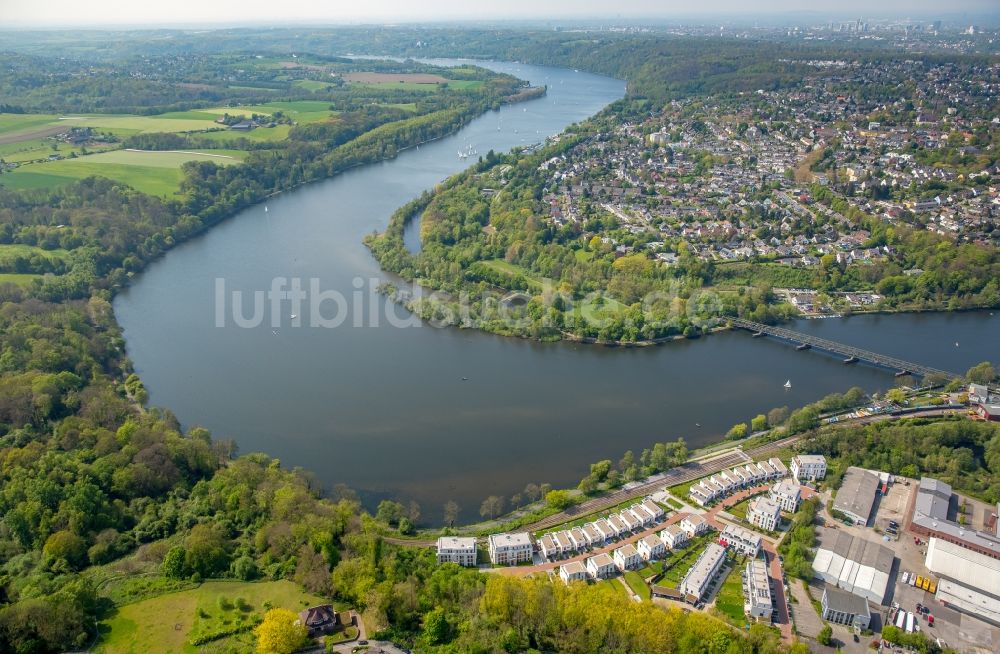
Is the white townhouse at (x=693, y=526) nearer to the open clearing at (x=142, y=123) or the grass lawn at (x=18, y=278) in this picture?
the grass lawn at (x=18, y=278)

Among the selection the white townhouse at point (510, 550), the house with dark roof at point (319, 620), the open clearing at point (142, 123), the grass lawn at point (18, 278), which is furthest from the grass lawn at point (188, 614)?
the open clearing at point (142, 123)

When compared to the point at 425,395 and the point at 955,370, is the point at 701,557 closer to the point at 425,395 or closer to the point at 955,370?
the point at 425,395

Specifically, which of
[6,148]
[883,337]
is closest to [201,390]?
[883,337]

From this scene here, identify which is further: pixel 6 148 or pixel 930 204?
pixel 6 148

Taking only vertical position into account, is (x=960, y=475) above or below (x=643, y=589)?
above

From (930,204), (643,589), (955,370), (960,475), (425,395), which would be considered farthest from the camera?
(930,204)

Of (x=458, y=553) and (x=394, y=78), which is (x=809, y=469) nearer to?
(x=458, y=553)

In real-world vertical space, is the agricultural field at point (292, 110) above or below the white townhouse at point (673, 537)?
above
